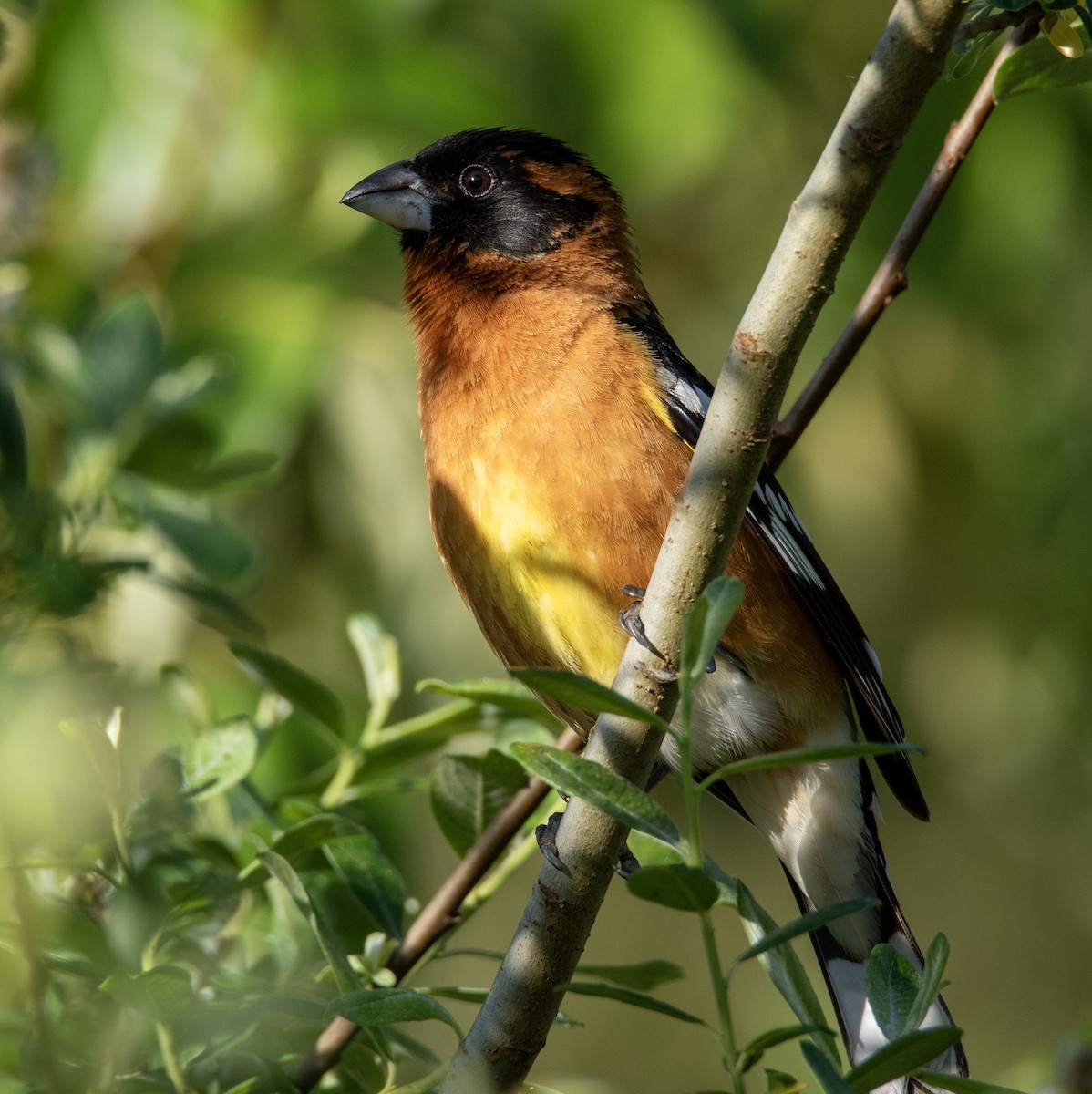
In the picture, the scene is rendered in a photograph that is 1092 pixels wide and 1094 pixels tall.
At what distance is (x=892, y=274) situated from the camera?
2.85 meters

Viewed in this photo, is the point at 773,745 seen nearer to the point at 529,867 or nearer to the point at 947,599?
the point at 947,599

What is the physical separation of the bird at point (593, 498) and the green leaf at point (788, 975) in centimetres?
116

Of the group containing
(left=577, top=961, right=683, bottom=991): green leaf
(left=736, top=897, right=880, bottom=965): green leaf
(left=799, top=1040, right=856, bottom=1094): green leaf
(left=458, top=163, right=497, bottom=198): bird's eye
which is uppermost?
(left=458, top=163, right=497, bottom=198): bird's eye

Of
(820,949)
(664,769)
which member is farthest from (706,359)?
(820,949)

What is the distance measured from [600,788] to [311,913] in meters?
0.69

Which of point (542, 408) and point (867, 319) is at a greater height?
point (867, 319)

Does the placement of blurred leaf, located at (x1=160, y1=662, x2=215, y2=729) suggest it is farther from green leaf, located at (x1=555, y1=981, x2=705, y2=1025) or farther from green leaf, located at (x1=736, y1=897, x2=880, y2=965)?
green leaf, located at (x1=736, y1=897, x2=880, y2=965)

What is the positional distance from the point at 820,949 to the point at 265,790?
5.77 feet

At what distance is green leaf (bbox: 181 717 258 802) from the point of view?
2.43 meters

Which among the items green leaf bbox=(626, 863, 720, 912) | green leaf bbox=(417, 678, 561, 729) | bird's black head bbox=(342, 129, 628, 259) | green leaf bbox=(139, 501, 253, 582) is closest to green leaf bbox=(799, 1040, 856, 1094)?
green leaf bbox=(626, 863, 720, 912)

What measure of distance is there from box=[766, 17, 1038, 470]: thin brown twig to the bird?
46 centimetres

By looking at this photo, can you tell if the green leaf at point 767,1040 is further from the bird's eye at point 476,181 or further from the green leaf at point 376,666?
the bird's eye at point 476,181

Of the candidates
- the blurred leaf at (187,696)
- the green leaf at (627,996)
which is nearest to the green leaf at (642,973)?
the green leaf at (627,996)

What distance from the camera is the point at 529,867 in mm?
6379
